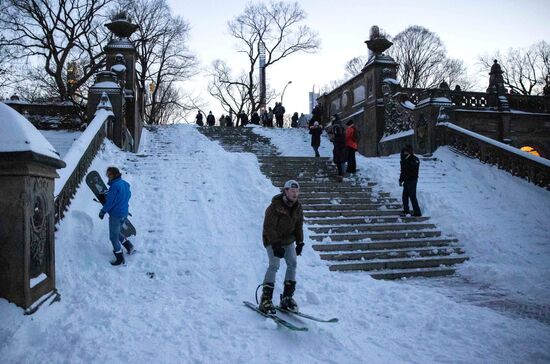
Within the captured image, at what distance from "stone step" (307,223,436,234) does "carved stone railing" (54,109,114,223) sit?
15.2ft

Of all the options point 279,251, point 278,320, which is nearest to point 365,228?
point 279,251

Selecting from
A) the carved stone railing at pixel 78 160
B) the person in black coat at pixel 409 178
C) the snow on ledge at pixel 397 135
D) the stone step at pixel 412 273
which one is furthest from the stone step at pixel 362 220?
the snow on ledge at pixel 397 135

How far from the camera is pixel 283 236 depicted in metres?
5.16

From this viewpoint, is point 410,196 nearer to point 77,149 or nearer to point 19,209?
point 77,149

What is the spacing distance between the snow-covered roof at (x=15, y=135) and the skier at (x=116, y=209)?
6.82 ft

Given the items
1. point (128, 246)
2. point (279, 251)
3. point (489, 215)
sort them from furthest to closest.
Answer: point (489, 215) < point (128, 246) < point (279, 251)

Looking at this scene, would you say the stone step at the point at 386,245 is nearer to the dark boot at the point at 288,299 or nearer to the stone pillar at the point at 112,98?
the dark boot at the point at 288,299

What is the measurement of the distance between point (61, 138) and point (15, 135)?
13246 millimetres

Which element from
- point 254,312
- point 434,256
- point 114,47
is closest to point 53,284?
point 254,312

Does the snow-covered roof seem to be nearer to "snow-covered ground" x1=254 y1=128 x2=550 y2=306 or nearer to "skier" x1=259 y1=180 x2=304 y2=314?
"skier" x1=259 y1=180 x2=304 y2=314

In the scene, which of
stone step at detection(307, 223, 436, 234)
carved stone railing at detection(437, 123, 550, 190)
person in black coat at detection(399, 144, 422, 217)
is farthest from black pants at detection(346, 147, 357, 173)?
carved stone railing at detection(437, 123, 550, 190)

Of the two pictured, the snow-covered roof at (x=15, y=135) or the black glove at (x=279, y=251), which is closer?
the snow-covered roof at (x=15, y=135)

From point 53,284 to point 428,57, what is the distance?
1827 inches

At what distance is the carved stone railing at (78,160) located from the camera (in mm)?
6676
